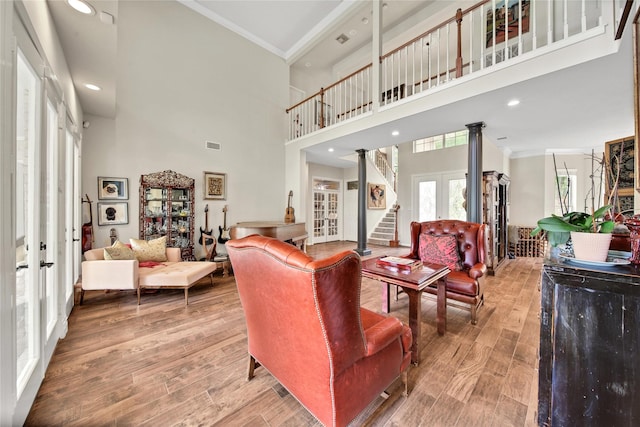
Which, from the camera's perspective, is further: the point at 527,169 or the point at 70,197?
the point at 527,169

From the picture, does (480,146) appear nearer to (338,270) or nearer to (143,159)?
(338,270)

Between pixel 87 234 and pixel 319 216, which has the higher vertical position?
pixel 319 216

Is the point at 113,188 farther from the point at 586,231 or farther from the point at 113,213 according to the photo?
the point at 586,231

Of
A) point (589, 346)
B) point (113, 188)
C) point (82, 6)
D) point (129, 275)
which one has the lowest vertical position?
point (129, 275)

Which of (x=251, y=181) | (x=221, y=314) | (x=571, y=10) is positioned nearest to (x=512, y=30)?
(x=571, y=10)

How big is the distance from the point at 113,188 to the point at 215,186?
1645 millimetres

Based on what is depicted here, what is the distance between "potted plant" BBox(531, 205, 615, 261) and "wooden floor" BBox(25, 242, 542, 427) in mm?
1062

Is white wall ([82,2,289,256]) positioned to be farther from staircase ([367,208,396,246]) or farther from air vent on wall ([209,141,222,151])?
staircase ([367,208,396,246])

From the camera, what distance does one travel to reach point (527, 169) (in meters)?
6.51

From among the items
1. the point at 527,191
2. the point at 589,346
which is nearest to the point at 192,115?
the point at 589,346

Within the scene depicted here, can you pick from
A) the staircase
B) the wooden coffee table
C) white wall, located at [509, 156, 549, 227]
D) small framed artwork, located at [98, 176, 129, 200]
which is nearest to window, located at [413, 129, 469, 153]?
white wall, located at [509, 156, 549, 227]

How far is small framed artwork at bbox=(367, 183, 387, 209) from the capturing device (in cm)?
841

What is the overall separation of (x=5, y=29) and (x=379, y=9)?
→ 16.6ft

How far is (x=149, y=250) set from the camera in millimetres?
3824
